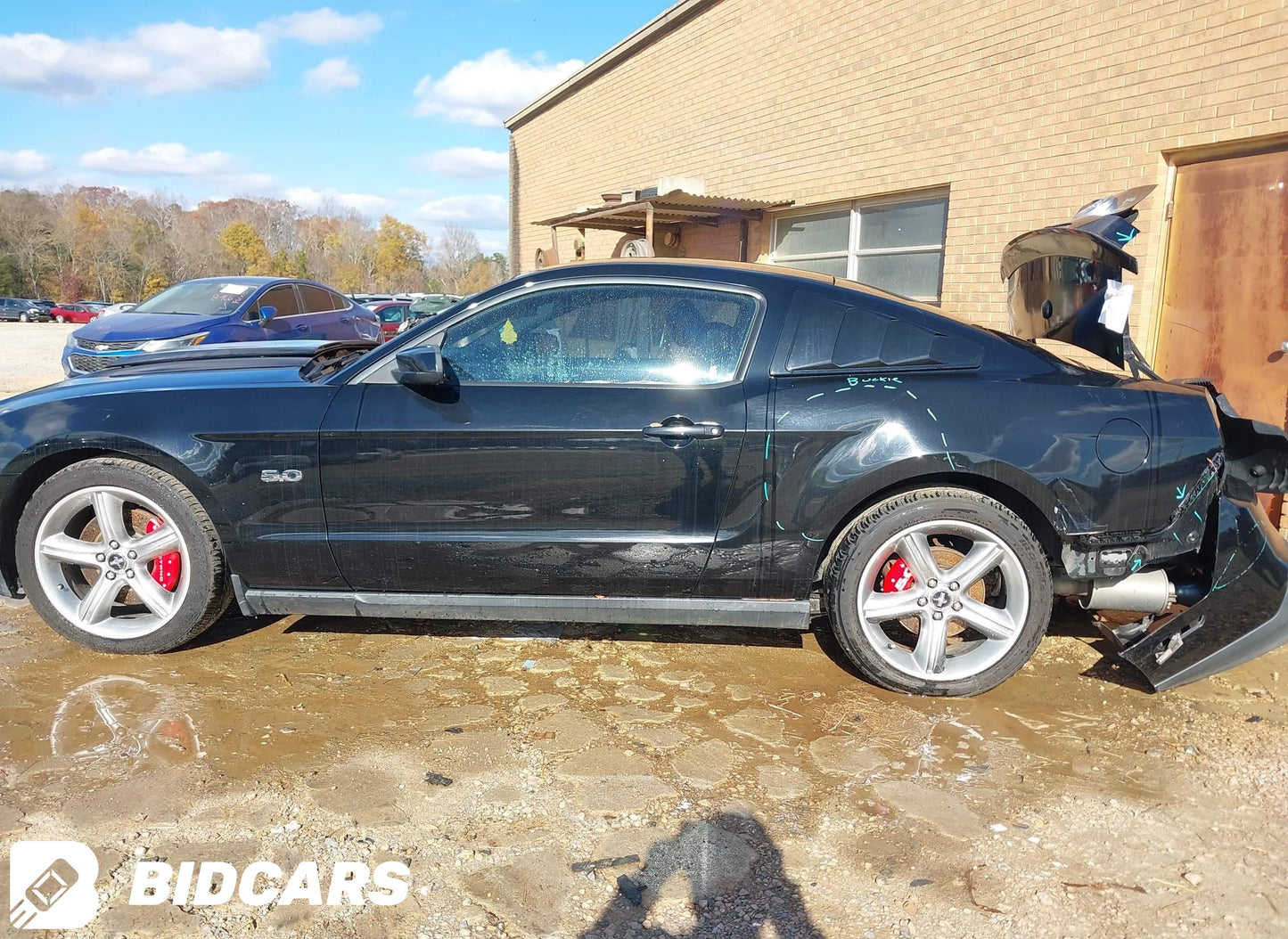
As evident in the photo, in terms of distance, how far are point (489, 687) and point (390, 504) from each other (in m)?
0.84

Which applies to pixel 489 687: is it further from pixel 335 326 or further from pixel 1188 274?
pixel 335 326

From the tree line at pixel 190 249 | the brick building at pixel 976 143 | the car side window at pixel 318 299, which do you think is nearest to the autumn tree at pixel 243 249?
the tree line at pixel 190 249

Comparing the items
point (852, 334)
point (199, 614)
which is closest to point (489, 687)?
point (199, 614)

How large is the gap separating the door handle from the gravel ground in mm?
9352

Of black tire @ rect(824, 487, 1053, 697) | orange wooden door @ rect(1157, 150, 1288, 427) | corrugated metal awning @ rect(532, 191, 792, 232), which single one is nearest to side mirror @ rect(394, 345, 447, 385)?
black tire @ rect(824, 487, 1053, 697)

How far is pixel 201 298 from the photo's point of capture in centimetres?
966

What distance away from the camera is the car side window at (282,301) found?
9.77 metres

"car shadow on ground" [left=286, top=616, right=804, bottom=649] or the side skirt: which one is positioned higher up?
the side skirt

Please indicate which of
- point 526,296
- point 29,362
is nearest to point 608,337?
point 526,296

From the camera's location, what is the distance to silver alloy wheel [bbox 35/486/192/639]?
11.4ft

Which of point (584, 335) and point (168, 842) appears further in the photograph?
point (584, 335)

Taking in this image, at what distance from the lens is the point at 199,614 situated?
3510 millimetres

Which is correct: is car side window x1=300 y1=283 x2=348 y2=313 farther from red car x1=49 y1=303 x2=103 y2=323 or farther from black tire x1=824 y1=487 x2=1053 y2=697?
red car x1=49 y1=303 x2=103 y2=323

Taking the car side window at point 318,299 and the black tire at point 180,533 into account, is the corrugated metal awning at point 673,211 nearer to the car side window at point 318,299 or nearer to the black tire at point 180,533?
the car side window at point 318,299
